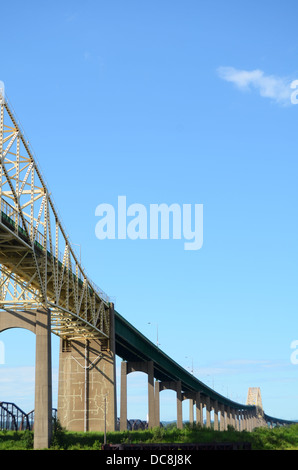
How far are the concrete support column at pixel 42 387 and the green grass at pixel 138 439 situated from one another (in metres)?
1.52

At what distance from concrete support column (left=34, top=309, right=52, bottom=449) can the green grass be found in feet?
4.99

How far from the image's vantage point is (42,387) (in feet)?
177

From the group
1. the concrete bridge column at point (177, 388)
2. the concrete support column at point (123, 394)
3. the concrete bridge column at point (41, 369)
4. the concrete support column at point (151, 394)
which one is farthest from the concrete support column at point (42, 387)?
the concrete bridge column at point (177, 388)

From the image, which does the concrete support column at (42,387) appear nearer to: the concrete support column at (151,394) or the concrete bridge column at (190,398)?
the concrete support column at (151,394)

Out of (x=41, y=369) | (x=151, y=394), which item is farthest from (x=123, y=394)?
(x=41, y=369)

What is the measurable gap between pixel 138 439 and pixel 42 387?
21.7m

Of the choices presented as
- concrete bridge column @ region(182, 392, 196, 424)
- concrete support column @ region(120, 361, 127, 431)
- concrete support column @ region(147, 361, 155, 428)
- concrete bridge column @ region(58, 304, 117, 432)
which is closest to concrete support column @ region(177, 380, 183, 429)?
concrete bridge column @ region(182, 392, 196, 424)

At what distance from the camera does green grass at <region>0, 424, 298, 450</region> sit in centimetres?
5675

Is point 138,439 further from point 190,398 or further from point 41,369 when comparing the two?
point 190,398

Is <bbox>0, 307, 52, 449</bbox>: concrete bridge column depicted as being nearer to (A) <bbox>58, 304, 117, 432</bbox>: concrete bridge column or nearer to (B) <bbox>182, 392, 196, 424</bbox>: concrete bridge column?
(A) <bbox>58, 304, 117, 432</bbox>: concrete bridge column
